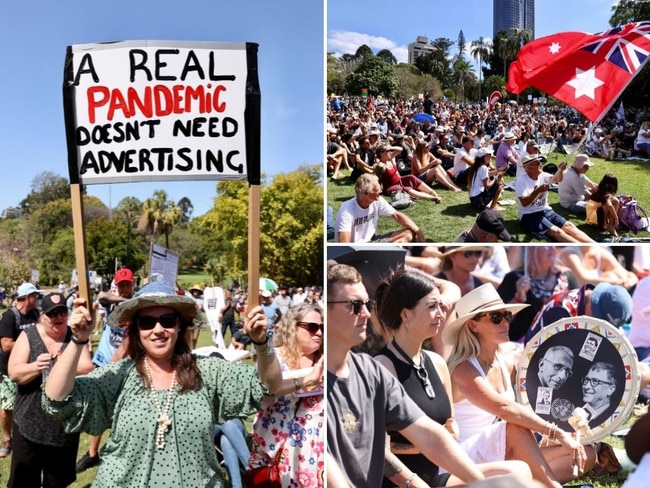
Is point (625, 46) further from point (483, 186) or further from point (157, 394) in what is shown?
point (157, 394)

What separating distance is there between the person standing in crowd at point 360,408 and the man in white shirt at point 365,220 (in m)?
0.63

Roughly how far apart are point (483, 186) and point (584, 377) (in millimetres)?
3143

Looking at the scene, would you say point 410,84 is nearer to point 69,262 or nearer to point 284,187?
point 284,187

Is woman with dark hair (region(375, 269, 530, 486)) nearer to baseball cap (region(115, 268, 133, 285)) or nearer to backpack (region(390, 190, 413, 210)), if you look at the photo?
backpack (region(390, 190, 413, 210))

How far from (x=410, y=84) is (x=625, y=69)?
204 centimetres

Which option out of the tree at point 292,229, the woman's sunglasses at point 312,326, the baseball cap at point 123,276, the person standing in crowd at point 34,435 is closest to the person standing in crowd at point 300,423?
the woman's sunglasses at point 312,326

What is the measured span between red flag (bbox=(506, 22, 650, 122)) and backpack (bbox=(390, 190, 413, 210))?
4.78 ft

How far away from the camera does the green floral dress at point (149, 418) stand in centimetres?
236

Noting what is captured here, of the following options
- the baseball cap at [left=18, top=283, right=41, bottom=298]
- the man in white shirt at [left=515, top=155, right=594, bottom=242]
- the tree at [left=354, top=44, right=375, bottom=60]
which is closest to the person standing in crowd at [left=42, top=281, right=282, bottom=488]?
the tree at [left=354, top=44, right=375, bottom=60]

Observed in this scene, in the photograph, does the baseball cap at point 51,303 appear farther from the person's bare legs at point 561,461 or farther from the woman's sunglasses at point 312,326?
the person's bare legs at point 561,461

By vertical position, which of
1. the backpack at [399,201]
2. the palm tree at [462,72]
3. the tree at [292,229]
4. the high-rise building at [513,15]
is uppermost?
the high-rise building at [513,15]

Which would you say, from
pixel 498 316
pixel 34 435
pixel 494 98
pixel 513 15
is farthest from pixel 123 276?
pixel 494 98

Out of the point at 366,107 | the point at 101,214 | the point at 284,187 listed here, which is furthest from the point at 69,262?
the point at 366,107

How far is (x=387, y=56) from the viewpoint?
16.7 ft
